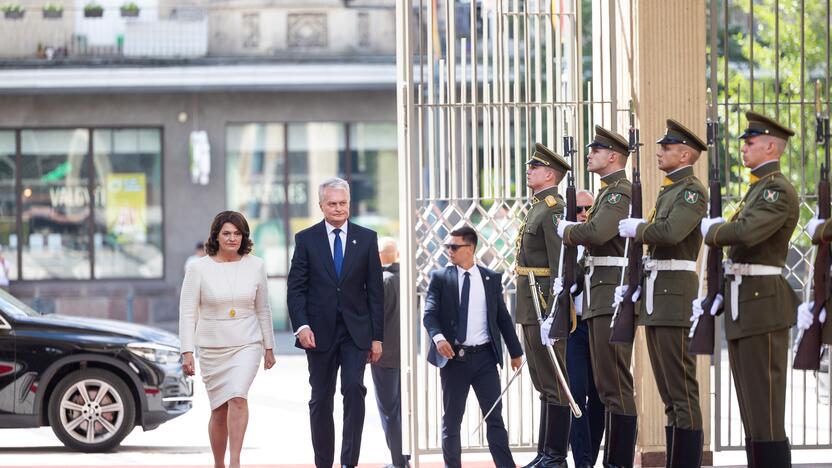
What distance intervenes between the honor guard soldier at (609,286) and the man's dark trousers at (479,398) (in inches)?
26.7

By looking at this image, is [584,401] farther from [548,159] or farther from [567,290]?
[548,159]

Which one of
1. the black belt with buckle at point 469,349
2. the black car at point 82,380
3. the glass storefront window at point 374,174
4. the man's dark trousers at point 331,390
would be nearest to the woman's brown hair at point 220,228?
the man's dark trousers at point 331,390

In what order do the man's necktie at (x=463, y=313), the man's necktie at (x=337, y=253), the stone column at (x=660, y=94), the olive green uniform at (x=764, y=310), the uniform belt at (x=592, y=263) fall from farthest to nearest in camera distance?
the stone column at (x=660, y=94), the man's necktie at (x=337, y=253), the man's necktie at (x=463, y=313), the uniform belt at (x=592, y=263), the olive green uniform at (x=764, y=310)

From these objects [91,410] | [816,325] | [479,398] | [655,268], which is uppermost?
[655,268]

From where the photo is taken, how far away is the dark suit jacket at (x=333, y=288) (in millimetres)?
8953

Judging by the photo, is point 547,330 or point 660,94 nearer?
point 547,330

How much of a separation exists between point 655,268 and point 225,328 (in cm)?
260

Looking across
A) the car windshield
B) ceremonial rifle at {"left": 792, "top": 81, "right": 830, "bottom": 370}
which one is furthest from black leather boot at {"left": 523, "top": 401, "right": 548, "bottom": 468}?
the car windshield

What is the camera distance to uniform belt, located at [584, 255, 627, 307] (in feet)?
28.0

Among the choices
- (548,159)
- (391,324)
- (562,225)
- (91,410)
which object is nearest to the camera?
(562,225)

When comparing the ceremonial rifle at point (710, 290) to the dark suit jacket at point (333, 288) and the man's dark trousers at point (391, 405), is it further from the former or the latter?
the man's dark trousers at point (391, 405)

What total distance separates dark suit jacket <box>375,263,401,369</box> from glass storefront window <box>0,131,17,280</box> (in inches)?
675

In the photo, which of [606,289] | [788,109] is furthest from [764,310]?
[788,109]

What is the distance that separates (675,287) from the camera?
25.8 feet
